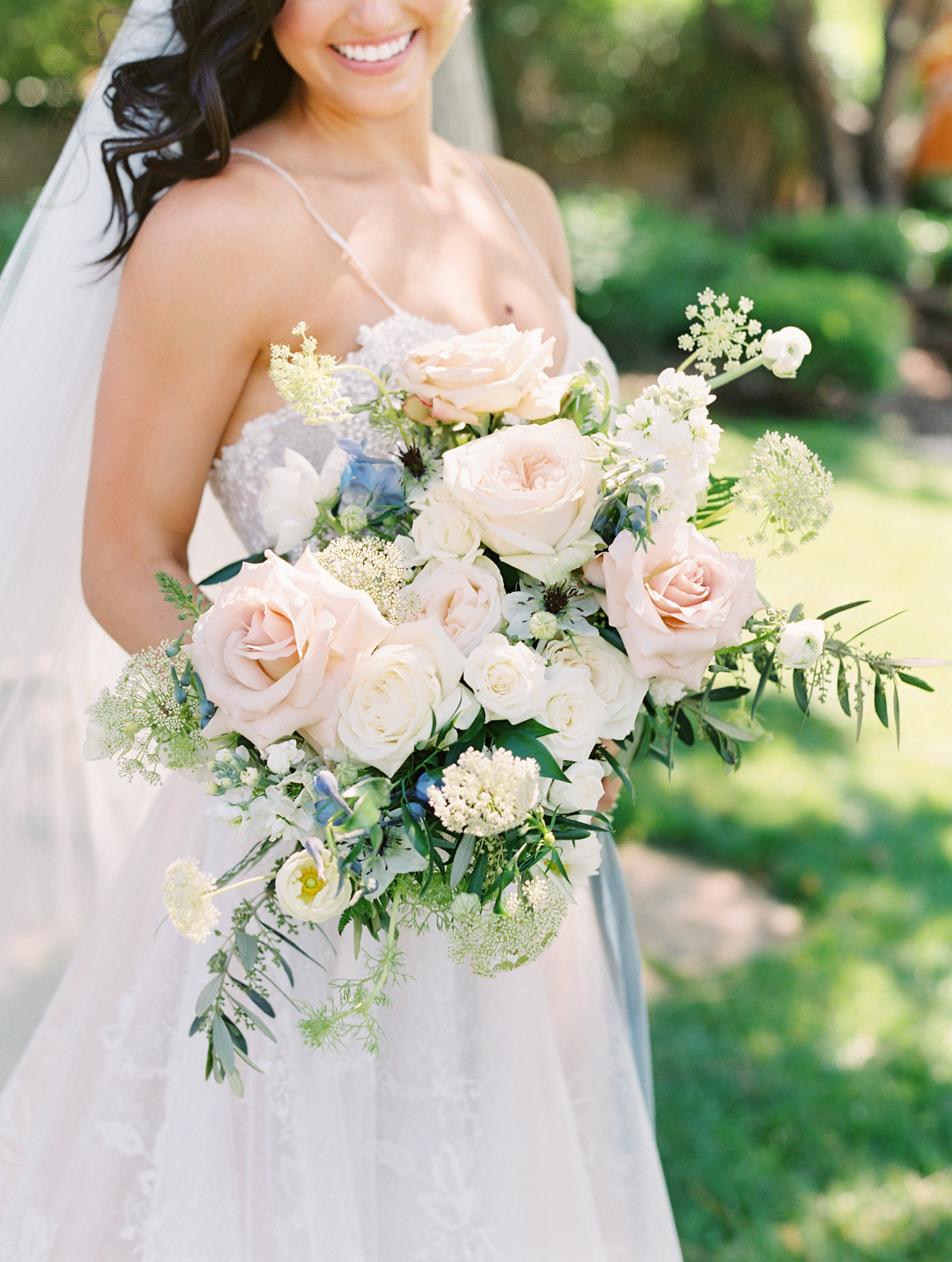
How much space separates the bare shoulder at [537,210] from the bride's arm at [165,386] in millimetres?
820

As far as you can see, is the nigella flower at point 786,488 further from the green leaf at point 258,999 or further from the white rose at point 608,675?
the green leaf at point 258,999

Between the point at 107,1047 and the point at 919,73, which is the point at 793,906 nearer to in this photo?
the point at 107,1047

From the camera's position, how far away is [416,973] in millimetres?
1812

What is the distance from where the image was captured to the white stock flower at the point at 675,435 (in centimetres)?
141

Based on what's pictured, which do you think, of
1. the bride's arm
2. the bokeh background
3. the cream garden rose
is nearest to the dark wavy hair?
the bride's arm

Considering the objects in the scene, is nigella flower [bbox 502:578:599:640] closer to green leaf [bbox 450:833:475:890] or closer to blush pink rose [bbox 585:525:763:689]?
blush pink rose [bbox 585:525:763:689]

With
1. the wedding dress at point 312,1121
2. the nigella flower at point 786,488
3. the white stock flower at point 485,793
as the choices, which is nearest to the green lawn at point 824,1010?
the nigella flower at point 786,488

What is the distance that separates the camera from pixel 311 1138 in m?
1.73

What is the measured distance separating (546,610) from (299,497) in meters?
0.39

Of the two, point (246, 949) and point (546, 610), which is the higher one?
point (546, 610)

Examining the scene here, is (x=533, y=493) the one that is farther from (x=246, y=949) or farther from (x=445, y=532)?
(x=246, y=949)

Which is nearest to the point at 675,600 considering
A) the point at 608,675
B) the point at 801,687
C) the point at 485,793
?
the point at 608,675

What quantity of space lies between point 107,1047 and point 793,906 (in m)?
2.52

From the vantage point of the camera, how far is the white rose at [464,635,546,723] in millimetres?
1275
